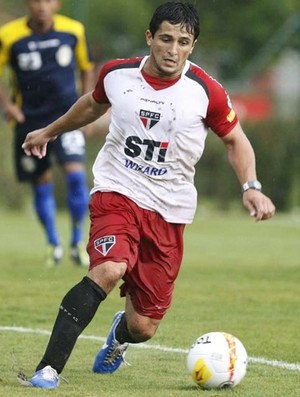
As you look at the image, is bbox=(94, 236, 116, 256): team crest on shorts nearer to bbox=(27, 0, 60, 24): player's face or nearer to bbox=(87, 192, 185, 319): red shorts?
bbox=(87, 192, 185, 319): red shorts

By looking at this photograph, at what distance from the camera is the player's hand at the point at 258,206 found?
6.46 metres

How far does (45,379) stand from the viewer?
6.56 meters

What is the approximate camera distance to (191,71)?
23.4 feet

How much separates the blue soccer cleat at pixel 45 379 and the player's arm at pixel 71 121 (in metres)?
1.51

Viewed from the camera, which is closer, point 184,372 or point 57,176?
point 184,372

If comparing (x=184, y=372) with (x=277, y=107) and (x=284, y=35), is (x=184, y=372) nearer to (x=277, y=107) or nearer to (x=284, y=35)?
(x=277, y=107)

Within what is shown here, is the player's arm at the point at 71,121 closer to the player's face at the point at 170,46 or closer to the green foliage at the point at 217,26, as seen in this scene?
the player's face at the point at 170,46

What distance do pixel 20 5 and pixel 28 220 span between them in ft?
66.0

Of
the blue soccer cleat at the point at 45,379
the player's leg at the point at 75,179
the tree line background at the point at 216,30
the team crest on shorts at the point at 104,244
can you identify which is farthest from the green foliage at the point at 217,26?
the blue soccer cleat at the point at 45,379


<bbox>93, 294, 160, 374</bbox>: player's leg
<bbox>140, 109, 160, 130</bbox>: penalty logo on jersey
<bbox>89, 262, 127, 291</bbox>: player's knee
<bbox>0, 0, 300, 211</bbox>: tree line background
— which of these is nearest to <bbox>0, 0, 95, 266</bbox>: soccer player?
<bbox>93, 294, 160, 374</bbox>: player's leg

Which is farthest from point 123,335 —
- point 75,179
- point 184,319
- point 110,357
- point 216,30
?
point 216,30

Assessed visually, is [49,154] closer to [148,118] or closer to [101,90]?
[101,90]

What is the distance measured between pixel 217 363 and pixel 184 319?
3088mm

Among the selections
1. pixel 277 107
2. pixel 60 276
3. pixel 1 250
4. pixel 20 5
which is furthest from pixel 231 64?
pixel 60 276
